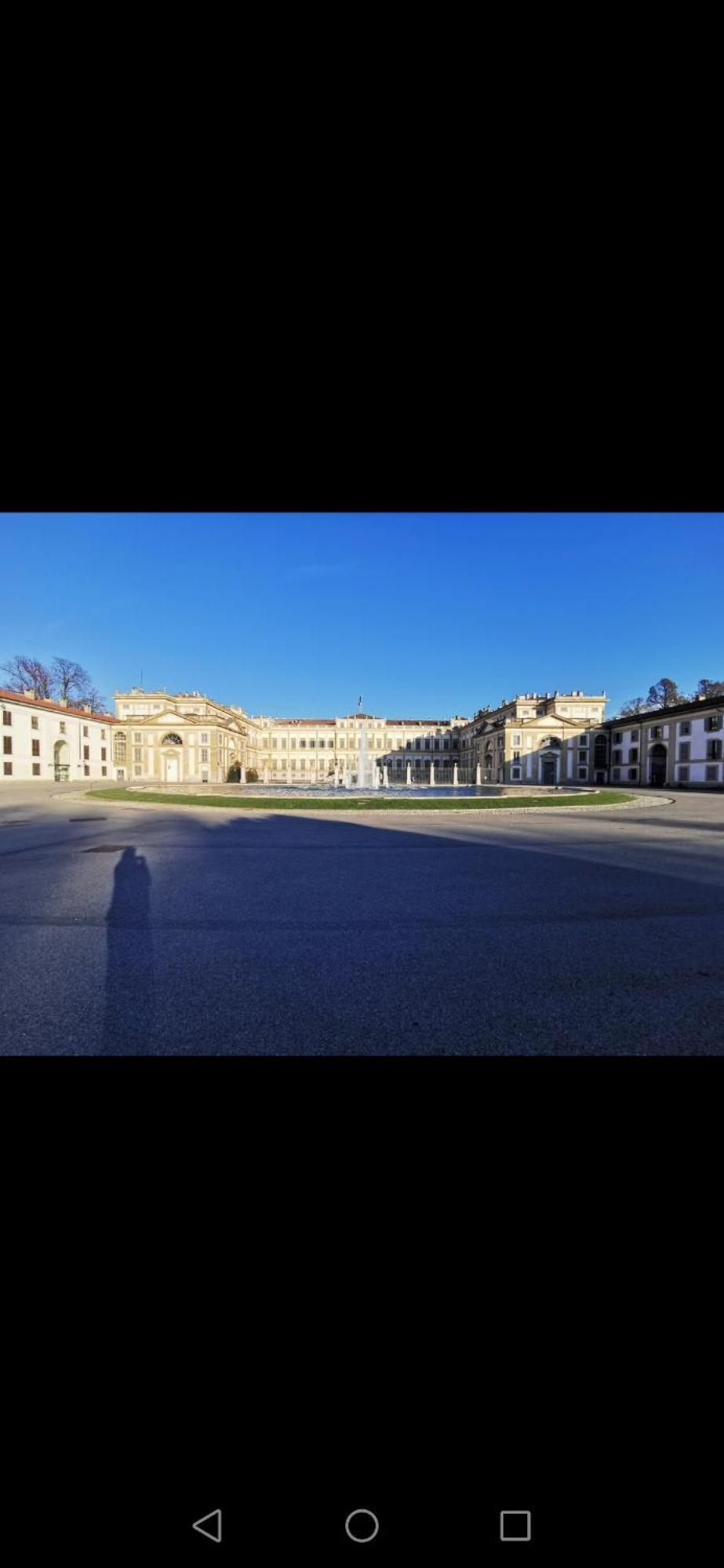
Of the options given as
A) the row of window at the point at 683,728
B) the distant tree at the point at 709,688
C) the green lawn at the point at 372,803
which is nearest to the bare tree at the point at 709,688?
the distant tree at the point at 709,688

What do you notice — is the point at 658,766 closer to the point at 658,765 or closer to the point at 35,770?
the point at 658,765

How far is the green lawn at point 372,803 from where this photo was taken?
822 inches

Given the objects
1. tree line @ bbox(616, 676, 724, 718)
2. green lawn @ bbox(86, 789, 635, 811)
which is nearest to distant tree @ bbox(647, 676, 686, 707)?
tree line @ bbox(616, 676, 724, 718)

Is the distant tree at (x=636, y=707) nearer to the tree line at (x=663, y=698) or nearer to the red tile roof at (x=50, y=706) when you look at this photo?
the tree line at (x=663, y=698)

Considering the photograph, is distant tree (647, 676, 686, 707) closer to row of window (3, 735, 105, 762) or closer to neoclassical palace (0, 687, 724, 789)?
neoclassical palace (0, 687, 724, 789)

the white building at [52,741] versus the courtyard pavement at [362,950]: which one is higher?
the white building at [52,741]

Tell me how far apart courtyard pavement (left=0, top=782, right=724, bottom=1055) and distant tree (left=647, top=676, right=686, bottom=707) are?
293ft

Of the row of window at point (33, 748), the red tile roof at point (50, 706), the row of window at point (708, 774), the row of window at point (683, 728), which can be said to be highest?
the red tile roof at point (50, 706)

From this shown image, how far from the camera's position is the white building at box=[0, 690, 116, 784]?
49.8 metres
